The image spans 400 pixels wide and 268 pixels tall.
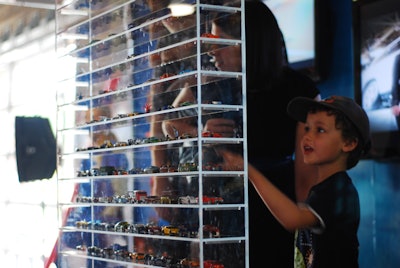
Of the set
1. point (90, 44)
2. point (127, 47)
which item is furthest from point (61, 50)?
point (127, 47)

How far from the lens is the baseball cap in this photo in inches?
113

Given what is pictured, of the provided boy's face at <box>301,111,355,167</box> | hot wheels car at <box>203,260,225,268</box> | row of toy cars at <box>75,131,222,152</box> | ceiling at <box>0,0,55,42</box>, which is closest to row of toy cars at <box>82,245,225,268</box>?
hot wheels car at <box>203,260,225,268</box>

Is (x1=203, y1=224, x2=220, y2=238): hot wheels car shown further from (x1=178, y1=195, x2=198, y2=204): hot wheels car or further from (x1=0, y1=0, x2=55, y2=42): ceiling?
(x1=0, y1=0, x2=55, y2=42): ceiling

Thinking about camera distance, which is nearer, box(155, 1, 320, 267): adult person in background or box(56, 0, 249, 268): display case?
box(56, 0, 249, 268): display case

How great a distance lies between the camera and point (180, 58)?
2.56m

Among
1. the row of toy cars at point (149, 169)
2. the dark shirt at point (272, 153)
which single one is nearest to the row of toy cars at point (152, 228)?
the row of toy cars at point (149, 169)

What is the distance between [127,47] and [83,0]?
1.39ft

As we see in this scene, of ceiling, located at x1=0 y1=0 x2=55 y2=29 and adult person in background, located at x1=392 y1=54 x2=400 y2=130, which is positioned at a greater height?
ceiling, located at x1=0 y1=0 x2=55 y2=29

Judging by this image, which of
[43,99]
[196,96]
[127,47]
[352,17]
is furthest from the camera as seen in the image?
[43,99]

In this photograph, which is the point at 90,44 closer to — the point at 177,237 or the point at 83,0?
the point at 83,0

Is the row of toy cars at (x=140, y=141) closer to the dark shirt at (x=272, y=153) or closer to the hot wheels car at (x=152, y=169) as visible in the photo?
the hot wheels car at (x=152, y=169)

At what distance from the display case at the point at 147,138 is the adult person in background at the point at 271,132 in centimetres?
40

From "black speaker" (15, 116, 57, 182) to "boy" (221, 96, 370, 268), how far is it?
67.3 inches

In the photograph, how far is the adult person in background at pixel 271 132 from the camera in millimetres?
2859
